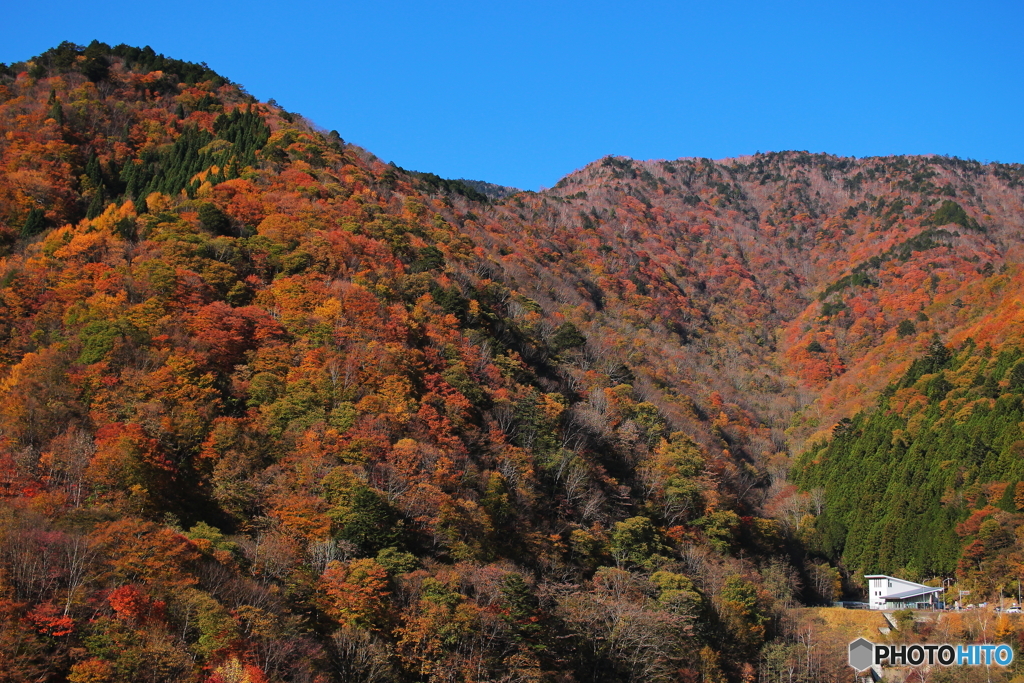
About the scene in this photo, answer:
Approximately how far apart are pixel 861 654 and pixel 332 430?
34.4m

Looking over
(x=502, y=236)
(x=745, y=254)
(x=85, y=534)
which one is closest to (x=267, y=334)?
(x=85, y=534)

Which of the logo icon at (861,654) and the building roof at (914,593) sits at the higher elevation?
the building roof at (914,593)

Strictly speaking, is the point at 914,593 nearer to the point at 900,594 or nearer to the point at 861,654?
the point at 900,594

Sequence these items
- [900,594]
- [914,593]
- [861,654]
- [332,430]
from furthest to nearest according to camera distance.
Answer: [900,594] < [914,593] < [861,654] < [332,430]

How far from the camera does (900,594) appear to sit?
204 ft

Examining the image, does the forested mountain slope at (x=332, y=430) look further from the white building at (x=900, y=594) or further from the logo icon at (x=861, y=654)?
the logo icon at (x=861, y=654)

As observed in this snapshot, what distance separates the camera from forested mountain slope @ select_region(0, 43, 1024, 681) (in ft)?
116

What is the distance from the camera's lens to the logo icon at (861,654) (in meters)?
53.3

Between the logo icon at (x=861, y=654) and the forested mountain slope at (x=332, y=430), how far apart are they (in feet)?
16.6

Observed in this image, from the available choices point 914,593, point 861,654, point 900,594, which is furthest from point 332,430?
point 914,593

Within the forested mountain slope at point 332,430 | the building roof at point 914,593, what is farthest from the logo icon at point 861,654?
the building roof at point 914,593

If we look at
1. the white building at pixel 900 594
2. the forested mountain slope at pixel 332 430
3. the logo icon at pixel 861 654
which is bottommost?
the logo icon at pixel 861 654

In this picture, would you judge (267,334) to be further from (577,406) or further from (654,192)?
(654,192)

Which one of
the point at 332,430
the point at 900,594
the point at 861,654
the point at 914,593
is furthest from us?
the point at 900,594
